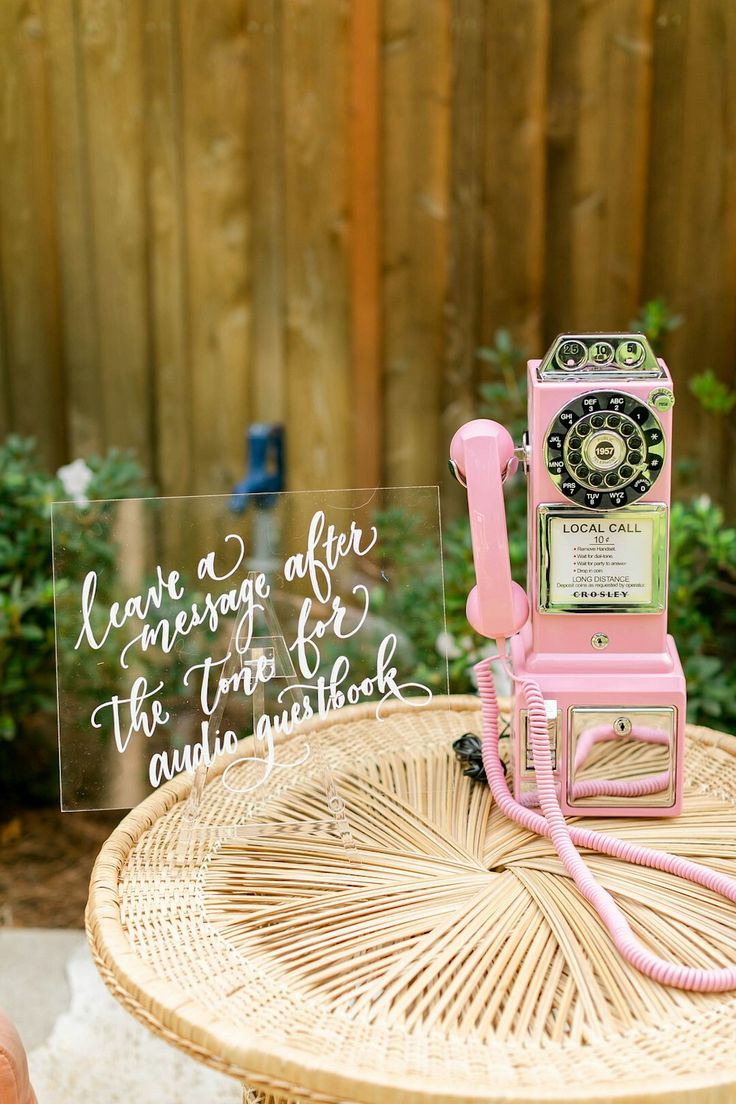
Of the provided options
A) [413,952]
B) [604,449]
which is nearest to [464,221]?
[604,449]

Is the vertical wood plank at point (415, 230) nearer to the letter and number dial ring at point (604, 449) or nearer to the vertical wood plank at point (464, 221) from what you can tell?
the vertical wood plank at point (464, 221)

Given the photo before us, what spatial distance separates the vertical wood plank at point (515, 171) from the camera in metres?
2.17

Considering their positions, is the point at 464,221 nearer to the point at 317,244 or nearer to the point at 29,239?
the point at 317,244

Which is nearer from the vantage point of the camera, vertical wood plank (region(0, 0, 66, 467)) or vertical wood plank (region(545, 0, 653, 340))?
vertical wood plank (region(545, 0, 653, 340))

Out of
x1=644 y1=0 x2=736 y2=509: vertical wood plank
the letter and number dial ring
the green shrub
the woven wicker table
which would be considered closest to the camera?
the woven wicker table

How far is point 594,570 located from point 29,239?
1.71m

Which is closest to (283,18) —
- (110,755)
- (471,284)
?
(471,284)

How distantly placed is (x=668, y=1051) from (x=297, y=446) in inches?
67.4

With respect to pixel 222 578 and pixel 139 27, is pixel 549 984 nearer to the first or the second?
pixel 222 578

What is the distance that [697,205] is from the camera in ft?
7.21

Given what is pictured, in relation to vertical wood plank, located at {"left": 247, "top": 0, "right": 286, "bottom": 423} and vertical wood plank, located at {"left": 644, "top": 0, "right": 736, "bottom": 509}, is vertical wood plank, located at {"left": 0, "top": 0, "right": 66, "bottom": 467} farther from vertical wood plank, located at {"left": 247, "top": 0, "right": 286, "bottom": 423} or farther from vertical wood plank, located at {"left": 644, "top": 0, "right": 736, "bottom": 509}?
vertical wood plank, located at {"left": 644, "top": 0, "right": 736, "bottom": 509}

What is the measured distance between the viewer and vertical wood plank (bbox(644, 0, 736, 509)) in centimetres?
213

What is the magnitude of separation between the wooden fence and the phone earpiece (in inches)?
47.7

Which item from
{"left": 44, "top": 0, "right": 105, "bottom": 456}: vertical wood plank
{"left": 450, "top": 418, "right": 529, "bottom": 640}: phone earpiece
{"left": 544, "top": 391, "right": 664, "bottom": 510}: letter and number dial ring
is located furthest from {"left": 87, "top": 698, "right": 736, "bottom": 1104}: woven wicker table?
{"left": 44, "top": 0, "right": 105, "bottom": 456}: vertical wood plank
